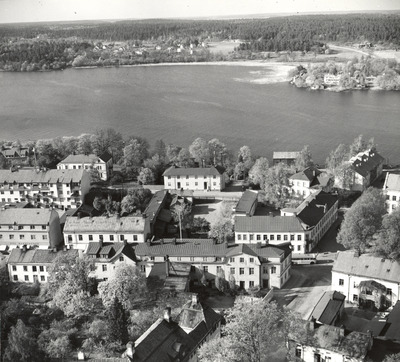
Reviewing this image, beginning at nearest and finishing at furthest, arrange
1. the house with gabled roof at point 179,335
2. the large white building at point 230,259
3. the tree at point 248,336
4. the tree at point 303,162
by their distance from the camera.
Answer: the tree at point 248,336
the house with gabled roof at point 179,335
the large white building at point 230,259
the tree at point 303,162

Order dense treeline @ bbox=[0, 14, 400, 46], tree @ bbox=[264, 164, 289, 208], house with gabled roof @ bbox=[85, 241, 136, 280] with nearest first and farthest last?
house with gabled roof @ bbox=[85, 241, 136, 280] → tree @ bbox=[264, 164, 289, 208] → dense treeline @ bbox=[0, 14, 400, 46]

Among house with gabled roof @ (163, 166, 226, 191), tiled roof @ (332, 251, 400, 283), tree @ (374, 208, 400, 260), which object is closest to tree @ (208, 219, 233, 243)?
tiled roof @ (332, 251, 400, 283)

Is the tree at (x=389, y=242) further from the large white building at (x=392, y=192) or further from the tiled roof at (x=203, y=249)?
the large white building at (x=392, y=192)

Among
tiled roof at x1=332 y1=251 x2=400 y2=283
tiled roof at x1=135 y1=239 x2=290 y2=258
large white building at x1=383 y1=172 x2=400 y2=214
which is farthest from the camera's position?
large white building at x1=383 y1=172 x2=400 y2=214

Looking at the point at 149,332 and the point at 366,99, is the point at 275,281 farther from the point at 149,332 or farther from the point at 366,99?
the point at 366,99

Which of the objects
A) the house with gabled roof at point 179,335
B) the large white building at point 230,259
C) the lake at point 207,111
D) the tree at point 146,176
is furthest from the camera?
the lake at point 207,111

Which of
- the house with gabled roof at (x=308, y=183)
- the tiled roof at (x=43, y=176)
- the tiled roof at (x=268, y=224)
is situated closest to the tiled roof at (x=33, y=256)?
the tiled roof at (x=268, y=224)

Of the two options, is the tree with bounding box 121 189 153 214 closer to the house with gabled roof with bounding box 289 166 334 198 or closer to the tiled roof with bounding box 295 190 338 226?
the house with gabled roof with bounding box 289 166 334 198
